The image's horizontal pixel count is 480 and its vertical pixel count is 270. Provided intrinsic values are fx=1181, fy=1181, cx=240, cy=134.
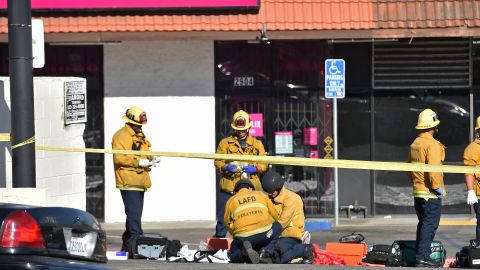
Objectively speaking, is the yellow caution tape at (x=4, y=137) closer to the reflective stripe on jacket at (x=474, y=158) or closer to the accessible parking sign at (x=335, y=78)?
the reflective stripe on jacket at (x=474, y=158)

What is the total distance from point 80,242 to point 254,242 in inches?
159

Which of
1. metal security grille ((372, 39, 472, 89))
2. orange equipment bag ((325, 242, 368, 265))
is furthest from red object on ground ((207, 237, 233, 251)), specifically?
metal security grille ((372, 39, 472, 89))

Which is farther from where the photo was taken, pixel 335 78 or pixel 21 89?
pixel 335 78

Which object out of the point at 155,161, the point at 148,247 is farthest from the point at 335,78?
the point at 148,247

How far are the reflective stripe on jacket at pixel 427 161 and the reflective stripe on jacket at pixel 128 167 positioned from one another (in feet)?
10.3

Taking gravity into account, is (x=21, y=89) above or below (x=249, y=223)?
above

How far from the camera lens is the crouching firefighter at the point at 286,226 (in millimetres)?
12453

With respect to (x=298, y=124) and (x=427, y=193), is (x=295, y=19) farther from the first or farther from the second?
(x=427, y=193)

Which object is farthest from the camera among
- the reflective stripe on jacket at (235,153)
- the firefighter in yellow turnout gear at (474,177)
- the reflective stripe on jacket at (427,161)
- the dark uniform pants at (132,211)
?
the reflective stripe on jacket at (235,153)

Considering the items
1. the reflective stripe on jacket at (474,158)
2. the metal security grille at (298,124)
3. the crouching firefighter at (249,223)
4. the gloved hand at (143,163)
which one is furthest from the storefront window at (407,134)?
the crouching firefighter at (249,223)

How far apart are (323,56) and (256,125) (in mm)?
1580

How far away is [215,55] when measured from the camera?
1936 centimetres

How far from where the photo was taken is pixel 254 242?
1226 cm

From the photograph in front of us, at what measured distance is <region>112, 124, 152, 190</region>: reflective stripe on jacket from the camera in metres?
13.7
